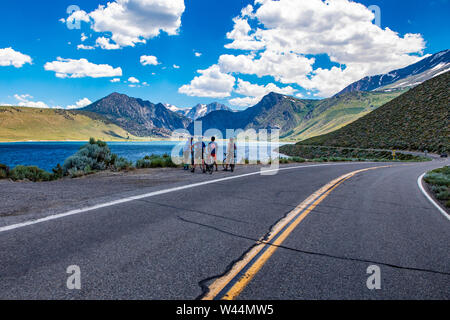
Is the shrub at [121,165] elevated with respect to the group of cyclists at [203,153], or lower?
lower

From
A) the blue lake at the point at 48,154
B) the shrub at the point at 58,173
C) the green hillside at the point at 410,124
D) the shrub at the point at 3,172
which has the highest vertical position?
the green hillside at the point at 410,124

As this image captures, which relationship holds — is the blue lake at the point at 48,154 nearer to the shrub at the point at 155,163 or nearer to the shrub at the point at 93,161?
the shrub at the point at 93,161

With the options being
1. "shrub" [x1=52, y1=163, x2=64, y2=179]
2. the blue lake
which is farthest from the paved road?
the blue lake

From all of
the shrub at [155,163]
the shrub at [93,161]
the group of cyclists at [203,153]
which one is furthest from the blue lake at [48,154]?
the group of cyclists at [203,153]

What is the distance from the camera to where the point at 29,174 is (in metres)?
12.0

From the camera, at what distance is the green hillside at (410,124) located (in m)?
60.2

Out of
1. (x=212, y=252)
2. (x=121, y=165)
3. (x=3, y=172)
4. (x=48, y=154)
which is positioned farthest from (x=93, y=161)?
(x=48, y=154)

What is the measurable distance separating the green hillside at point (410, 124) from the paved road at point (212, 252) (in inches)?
2329

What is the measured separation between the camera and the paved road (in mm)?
3283

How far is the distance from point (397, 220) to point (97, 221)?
677 cm

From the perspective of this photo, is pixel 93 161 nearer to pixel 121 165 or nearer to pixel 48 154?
pixel 121 165

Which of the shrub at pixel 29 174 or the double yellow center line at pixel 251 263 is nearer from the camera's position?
the double yellow center line at pixel 251 263
